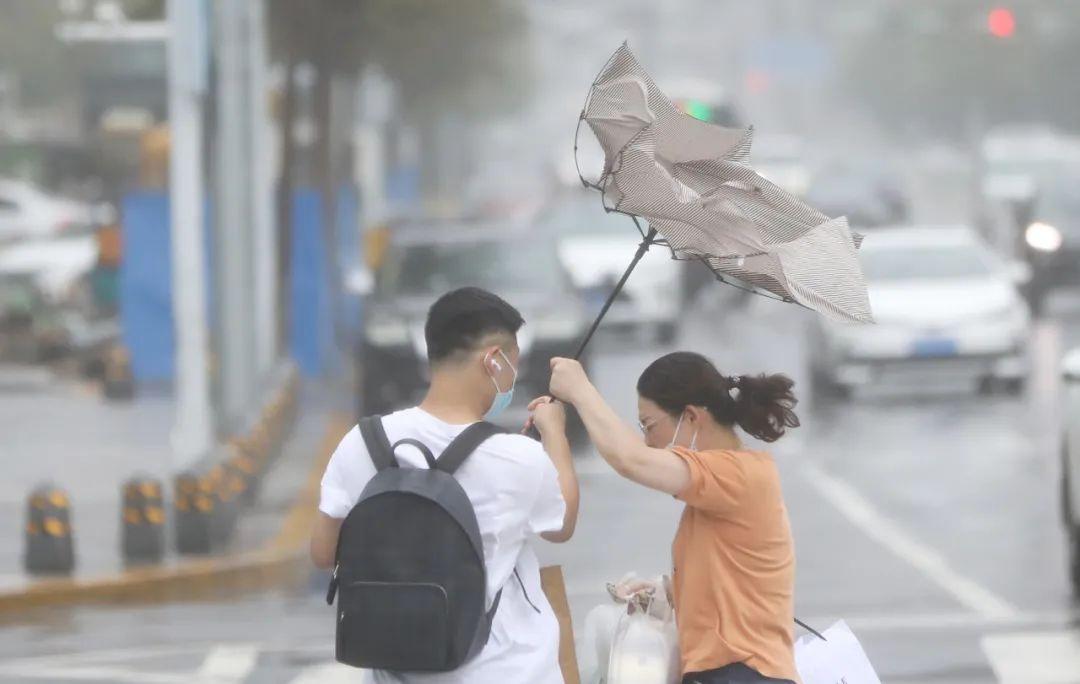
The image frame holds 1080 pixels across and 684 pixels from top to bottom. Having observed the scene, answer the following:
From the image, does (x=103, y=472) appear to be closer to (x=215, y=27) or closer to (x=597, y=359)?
(x=215, y=27)

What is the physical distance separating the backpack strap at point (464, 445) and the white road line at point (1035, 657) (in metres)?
4.95

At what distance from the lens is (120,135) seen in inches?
1608

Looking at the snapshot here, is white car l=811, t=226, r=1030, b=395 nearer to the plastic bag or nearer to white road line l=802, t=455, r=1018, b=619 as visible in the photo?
white road line l=802, t=455, r=1018, b=619

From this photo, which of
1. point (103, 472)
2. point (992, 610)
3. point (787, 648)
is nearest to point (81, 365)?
point (103, 472)

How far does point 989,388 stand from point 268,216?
22.7 feet

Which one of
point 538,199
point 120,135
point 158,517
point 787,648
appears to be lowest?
point 538,199

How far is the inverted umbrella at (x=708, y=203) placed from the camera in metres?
5.00

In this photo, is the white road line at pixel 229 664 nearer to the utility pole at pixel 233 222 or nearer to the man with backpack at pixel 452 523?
the man with backpack at pixel 452 523

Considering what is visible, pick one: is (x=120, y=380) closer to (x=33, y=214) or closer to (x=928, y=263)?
(x=928, y=263)

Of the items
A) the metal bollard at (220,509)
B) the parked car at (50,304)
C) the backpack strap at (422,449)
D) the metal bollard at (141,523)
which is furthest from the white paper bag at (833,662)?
the parked car at (50,304)

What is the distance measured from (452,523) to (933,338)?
1769 centimetres

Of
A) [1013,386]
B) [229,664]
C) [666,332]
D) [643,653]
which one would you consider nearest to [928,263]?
[1013,386]

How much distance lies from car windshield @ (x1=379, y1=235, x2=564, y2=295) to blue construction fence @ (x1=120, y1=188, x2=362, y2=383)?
2.60 m

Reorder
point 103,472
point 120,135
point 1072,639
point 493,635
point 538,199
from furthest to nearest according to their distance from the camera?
1. point 538,199
2. point 120,135
3. point 103,472
4. point 1072,639
5. point 493,635
